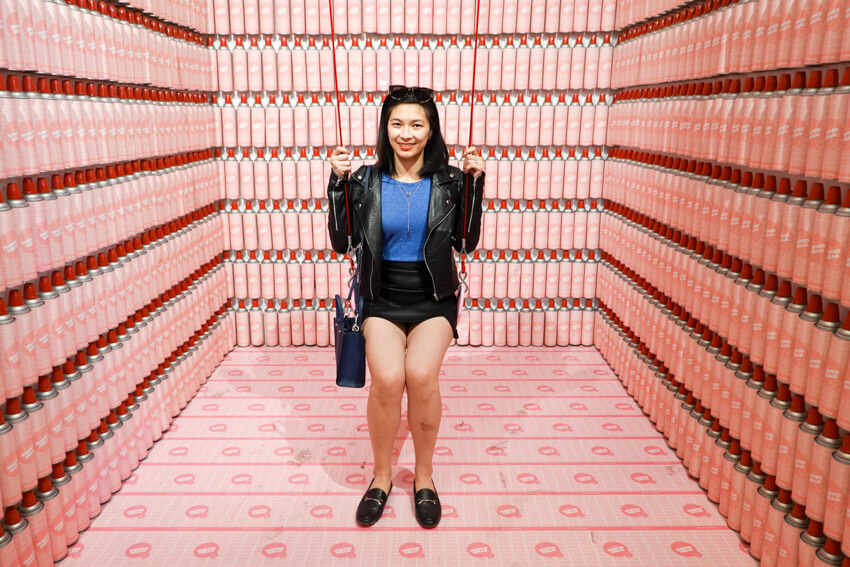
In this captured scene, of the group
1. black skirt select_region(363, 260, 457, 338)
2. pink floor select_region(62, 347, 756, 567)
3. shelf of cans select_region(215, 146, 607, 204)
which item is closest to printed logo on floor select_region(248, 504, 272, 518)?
pink floor select_region(62, 347, 756, 567)

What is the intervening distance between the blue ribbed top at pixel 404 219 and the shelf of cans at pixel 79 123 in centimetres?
127

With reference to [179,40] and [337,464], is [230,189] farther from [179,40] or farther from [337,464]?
[337,464]

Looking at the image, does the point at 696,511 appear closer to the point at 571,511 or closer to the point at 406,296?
the point at 571,511

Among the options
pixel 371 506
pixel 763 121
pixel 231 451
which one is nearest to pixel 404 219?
pixel 371 506

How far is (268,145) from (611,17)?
258cm

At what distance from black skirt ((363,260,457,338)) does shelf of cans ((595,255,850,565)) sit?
1280 millimetres

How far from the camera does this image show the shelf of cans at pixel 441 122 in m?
4.69

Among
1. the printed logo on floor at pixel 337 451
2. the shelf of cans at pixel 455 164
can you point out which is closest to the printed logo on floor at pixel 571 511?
the printed logo on floor at pixel 337 451

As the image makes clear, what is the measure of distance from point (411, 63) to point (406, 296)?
241 centimetres

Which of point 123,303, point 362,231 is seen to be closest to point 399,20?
point 362,231

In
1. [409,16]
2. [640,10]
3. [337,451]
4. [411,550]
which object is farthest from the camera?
[409,16]

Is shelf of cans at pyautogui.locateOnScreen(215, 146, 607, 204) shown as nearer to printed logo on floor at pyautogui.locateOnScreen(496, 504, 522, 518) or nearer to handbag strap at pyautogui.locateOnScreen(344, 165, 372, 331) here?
handbag strap at pyautogui.locateOnScreen(344, 165, 372, 331)

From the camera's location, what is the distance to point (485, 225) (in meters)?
4.92

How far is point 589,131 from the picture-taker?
15.8 ft
